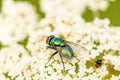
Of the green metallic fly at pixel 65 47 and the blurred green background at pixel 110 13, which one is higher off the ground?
the blurred green background at pixel 110 13

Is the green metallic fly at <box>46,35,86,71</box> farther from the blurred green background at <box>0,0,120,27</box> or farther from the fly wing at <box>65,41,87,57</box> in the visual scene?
the blurred green background at <box>0,0,120,27</box>

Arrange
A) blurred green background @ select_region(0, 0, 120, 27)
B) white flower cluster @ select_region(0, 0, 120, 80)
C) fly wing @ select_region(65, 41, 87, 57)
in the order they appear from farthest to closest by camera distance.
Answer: blurred green background @ select_region(0, 0, 120, 27) → fly wing @ select_region(65, 41, 87, 57) → white flower cluster @ select_region(0, 0, 120, 80)

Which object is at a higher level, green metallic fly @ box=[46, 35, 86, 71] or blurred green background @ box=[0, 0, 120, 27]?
blurred green background @ box=[0, 0, 120, 27]

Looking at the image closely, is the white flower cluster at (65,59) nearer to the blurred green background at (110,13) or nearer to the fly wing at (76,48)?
the fly wing at (76,48)

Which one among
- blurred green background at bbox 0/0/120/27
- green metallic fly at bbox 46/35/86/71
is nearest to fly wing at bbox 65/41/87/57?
green metallic fly at bbox 46/35/86/71

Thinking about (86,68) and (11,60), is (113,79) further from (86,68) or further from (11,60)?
(11,60)

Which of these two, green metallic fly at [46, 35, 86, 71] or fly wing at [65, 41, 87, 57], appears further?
fly wing at [65, 41, 87, 57]

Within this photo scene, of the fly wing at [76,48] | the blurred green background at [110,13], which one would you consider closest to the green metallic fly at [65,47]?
the fly wing at [76,48]

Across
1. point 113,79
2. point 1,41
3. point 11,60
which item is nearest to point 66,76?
point 113,79

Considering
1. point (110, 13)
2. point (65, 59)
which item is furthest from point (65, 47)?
point (110, 13)
